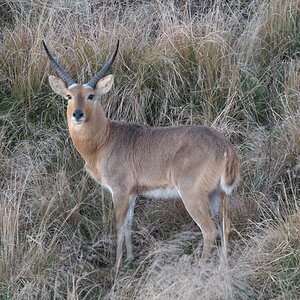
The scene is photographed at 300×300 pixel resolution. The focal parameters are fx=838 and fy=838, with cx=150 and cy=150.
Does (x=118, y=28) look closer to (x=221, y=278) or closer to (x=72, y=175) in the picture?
(x=72, y=175)

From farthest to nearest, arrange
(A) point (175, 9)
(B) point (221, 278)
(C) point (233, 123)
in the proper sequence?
(A) point (175, 9), (C) point (233, 123), (B) point (221, 278)

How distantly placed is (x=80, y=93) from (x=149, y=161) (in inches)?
33.6

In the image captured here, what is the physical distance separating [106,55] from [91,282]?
319 cm

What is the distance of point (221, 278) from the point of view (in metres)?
6.23

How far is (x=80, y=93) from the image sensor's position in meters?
7.37

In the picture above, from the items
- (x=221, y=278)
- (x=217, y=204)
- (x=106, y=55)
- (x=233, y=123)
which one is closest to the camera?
(x=221, y=278)

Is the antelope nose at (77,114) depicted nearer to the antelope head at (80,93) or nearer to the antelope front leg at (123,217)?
the antelope head at (80,93)

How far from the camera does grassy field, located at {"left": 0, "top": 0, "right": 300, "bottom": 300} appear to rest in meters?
6.59

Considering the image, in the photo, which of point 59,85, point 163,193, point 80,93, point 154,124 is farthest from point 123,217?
point 154,124

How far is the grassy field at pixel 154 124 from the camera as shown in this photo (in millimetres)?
6586

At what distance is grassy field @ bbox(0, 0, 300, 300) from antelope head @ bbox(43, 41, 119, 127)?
0.81 meters

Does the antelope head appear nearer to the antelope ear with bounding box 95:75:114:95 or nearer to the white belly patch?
the antelope ear with bounding box 95:75:114:95

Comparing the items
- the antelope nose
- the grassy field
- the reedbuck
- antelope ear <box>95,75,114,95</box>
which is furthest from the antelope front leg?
antelope ear <box>95,75,114,95</box>

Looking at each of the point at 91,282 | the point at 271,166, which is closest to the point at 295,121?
the point at 271,166
